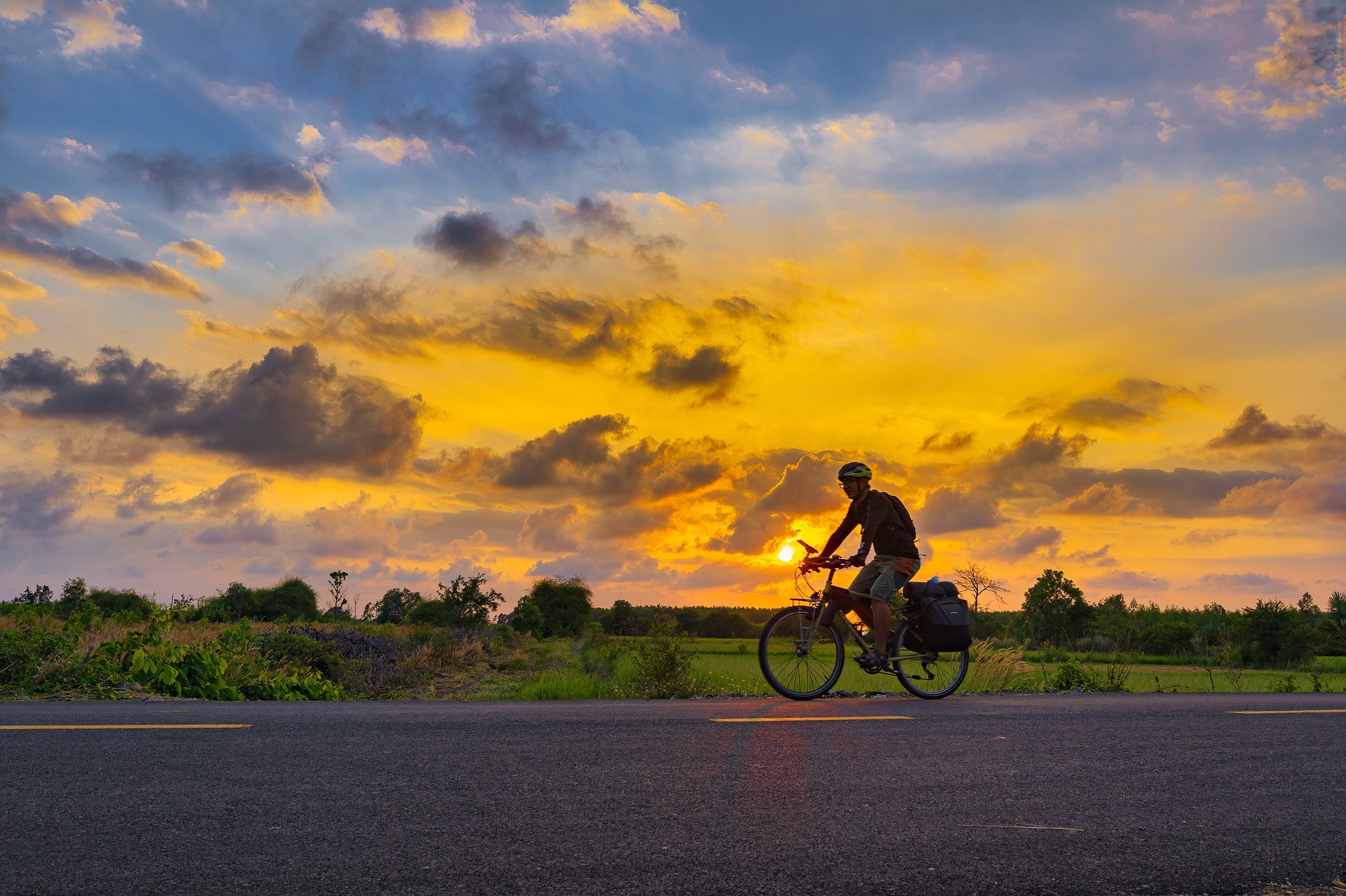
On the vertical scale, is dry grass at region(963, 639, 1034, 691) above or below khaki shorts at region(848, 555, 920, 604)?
below

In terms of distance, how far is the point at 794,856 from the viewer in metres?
3.91

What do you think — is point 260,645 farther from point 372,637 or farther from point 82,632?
point 82,632

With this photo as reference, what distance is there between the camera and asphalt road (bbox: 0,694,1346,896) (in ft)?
12.2

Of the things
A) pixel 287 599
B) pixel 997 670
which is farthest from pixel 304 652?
pixel 287 599

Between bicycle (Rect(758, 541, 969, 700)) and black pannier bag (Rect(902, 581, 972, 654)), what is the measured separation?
0.05 metres

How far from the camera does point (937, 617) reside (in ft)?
37.0

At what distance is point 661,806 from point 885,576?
683 cm

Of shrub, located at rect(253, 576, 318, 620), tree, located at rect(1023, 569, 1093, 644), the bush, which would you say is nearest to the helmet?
the bush

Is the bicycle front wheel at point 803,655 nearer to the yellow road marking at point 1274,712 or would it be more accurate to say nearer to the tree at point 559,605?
the yellow road marking at point 1274,712

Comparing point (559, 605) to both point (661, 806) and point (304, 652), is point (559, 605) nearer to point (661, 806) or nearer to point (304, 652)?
point (304, 652)

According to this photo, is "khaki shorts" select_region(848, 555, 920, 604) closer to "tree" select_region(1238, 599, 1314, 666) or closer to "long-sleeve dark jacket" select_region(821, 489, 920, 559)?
"long-sleeve dark jacket" select_region(821, 489, 920, 559)

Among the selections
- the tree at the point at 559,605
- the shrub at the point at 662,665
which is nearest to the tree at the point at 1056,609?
the tree at the point at 559,605

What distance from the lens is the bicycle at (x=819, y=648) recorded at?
1091 centimetres

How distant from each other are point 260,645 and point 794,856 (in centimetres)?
2417
